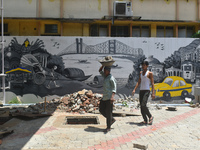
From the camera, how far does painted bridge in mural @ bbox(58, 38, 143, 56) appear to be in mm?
9875

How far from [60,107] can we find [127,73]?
372 cm

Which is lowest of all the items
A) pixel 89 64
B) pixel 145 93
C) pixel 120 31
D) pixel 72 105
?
pixel 72 105

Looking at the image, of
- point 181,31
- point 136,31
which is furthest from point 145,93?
point 181,31

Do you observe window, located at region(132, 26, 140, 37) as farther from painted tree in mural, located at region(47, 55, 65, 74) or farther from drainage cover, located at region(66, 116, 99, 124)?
drainage cover, located at region(66, 116, 99, 124)

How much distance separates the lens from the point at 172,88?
33.5 ft

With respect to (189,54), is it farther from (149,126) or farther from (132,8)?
(132,8)

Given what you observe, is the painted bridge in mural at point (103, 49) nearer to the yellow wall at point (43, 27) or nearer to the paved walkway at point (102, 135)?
the paved walkway at point (102, 135)

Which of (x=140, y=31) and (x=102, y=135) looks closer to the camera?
(x=102, y=135)

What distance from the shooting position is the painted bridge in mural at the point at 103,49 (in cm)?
988

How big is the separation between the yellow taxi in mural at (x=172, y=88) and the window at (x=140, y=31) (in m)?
7.35

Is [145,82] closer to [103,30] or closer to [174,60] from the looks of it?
[174,60]

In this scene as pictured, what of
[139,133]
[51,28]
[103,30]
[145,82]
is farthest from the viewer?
[103,30]

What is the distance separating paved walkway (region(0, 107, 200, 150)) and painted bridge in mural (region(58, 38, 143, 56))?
159 inches

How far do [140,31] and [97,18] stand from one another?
Result: 381 cm
